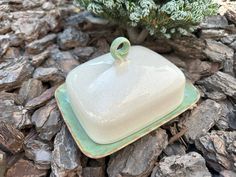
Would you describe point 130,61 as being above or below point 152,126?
above

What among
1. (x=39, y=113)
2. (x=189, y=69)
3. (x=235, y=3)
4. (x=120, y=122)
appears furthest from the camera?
(x=235, y=3)

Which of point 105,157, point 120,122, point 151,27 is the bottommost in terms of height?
point 105,157

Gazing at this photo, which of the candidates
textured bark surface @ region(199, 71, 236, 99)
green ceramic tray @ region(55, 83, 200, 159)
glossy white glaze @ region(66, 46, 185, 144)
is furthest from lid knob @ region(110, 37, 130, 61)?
textured bark surface @ region(199, 71, 236, 99)

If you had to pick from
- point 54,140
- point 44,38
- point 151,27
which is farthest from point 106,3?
point 54,140

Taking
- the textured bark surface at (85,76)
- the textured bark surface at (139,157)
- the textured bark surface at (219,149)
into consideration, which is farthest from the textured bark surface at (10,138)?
the textured bark surface at (219,149)

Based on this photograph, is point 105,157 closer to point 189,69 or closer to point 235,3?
point 189,69

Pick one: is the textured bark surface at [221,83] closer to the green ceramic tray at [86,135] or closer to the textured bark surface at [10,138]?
the green ceramic tray at [86,135]

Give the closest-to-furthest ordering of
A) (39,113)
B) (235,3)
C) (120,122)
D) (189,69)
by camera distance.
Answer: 1. (120,122)
2. (39,113)
3. (189,69)
4. (235,3)
